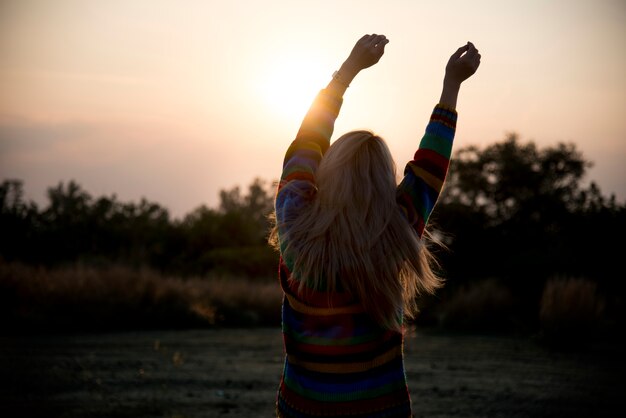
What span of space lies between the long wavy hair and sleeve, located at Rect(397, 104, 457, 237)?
0.18 feet

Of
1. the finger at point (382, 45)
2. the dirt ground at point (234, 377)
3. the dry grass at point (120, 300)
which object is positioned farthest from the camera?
the dry grass at point (120, 300)

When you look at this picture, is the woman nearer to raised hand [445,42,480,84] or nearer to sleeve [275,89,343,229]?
sleeve [275,89,343,229]

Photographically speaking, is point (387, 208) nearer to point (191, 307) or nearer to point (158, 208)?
point (191, 307)

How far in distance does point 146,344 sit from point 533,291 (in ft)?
31.3

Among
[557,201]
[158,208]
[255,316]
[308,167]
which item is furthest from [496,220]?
[308,167]

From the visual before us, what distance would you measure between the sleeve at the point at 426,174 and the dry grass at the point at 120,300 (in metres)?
12.8

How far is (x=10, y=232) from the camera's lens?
2352cm

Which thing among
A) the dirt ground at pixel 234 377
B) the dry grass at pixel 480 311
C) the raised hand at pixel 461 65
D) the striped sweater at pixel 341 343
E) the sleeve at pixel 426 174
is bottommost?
the dirt ground at pixel 234 377

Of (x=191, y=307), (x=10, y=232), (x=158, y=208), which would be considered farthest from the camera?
(x=158, y=208)

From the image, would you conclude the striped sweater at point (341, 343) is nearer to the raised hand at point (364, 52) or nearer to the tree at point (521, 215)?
the raised hand at point (364, 52)

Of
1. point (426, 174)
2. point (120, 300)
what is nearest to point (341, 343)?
point (426, 174)

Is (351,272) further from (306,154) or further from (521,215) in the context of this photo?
(521,215)

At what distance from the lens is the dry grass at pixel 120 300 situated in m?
14.4

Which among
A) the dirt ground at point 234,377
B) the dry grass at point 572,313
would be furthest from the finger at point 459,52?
the dry grass at point 572,313
